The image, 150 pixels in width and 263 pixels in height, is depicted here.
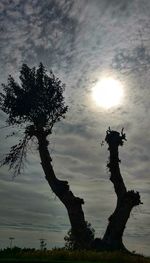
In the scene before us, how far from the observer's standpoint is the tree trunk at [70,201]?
113 ft

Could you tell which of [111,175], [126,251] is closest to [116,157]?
[111,175]

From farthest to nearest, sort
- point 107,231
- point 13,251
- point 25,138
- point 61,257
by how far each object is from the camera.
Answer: point 25,138 < point 107,231 < point 13,251 < point 61,257

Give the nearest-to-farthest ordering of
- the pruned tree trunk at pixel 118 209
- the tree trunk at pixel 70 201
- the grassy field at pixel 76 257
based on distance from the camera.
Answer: the grassy field at pixel 76 257 < the pruned tree trunk at pixel 118 209 < the tree trunk at pixel 70 201

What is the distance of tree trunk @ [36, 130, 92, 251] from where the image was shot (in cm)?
3431

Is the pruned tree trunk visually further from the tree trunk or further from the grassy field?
the grassy field

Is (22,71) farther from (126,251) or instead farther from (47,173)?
(126,251)

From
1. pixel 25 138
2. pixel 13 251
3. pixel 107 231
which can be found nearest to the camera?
pixel 13 251

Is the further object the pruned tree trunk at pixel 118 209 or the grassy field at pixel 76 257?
the pruned tree trunk at pixel 118 209

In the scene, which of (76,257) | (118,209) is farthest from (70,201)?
(76,257)

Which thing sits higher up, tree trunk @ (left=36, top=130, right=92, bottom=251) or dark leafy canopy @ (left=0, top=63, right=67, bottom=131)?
dark leafy canopy @ (left=0, top=63, right=67, bottom=131)

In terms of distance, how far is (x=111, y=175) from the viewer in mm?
36594

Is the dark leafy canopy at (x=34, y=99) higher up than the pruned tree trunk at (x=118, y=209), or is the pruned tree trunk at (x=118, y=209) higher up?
the dark leafy canopy at (x=34, y=99)

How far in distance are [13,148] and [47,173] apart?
6.11m

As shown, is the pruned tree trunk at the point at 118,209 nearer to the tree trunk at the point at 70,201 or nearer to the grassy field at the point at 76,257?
the tree trunk at the point at 70,201
